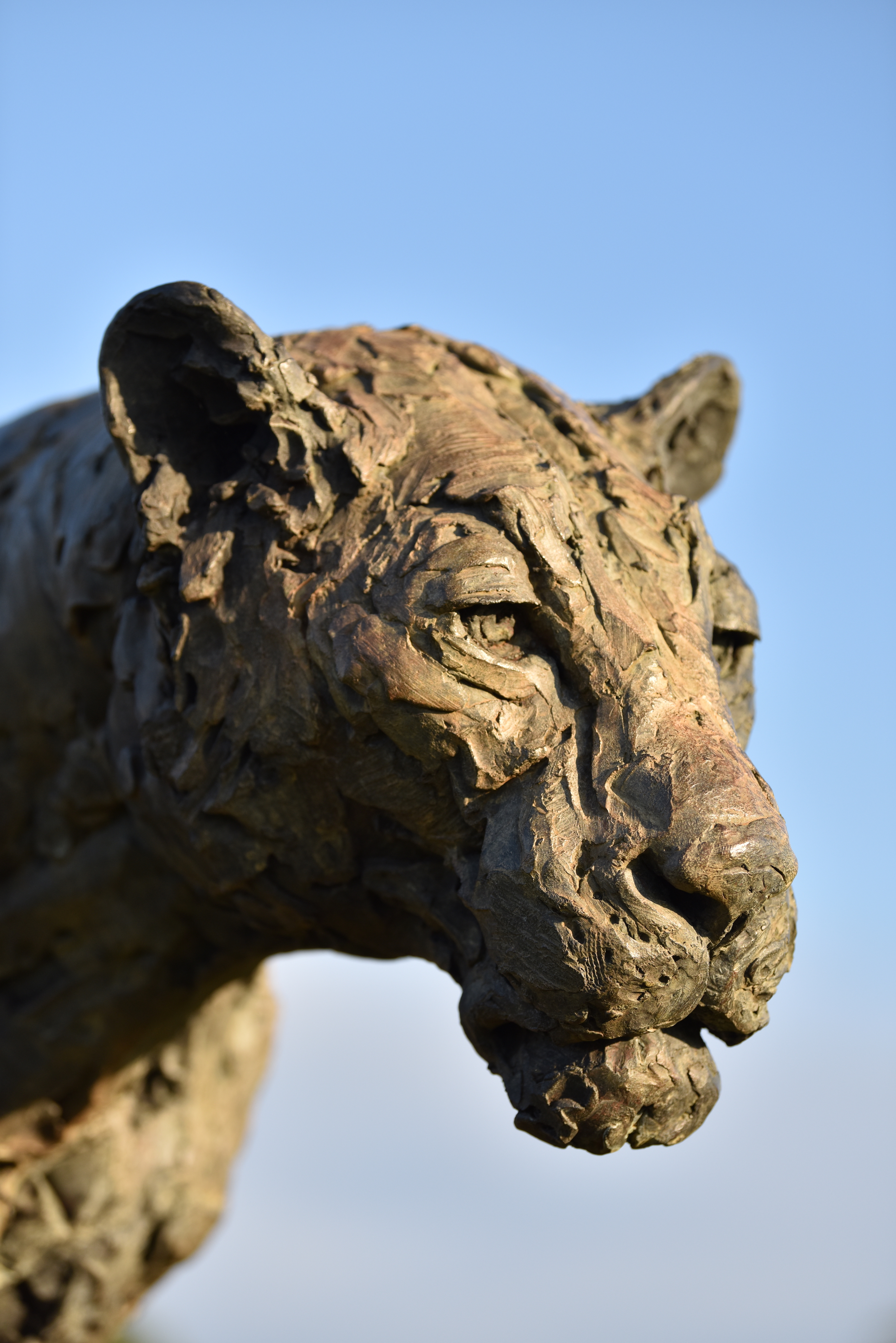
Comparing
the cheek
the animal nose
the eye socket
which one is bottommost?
the animal nose

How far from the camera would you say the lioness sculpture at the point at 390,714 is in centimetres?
253

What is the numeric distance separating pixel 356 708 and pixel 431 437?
2.07 feet

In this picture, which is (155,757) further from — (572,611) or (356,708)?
(572,611)

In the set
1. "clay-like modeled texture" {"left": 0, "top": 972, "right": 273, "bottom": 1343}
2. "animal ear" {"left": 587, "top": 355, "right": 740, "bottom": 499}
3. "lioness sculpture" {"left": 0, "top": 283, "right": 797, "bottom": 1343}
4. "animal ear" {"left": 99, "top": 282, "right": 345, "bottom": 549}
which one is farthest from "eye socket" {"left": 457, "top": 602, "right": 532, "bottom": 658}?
"clay-like modeled texture" {"left": 0, "top": 972, "right": 273, "bottom": 1343}

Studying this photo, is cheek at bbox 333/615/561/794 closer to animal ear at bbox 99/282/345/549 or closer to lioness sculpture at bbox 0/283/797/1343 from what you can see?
lioness sculpture at bbox 0/283/797/1343

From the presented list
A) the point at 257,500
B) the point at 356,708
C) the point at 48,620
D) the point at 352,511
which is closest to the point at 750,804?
the point at 356,708

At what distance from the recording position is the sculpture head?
2508 mm

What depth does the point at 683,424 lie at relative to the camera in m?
3.88

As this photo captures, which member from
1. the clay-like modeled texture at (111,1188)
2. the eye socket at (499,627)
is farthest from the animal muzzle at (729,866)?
the clay-like modeled texture at (111,1188)

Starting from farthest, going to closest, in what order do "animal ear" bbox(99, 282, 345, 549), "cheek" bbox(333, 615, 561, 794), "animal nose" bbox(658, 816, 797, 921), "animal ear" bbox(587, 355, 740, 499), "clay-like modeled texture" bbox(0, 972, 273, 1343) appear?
"clay-like modeled texture" bbox(0, 972, 273, 1343) → "animal ear" bbox(587, 355, 740, 499) → "animal ear" bbox(99, 282, 345, 549) → "cheek" bbox(333, 615, 561, 794) → "animal nose" bbox(658, 816, 797, 921)

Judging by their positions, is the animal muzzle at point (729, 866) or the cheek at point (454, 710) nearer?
the animal muzzle at point (729, 866)

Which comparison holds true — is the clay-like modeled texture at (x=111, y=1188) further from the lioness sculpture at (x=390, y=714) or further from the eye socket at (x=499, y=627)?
the eye socket at (x=499, y=627)

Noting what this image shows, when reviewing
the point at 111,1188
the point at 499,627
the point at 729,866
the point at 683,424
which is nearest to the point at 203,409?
the point at 499,627

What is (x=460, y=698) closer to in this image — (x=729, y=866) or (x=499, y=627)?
(x=499, y=627)
